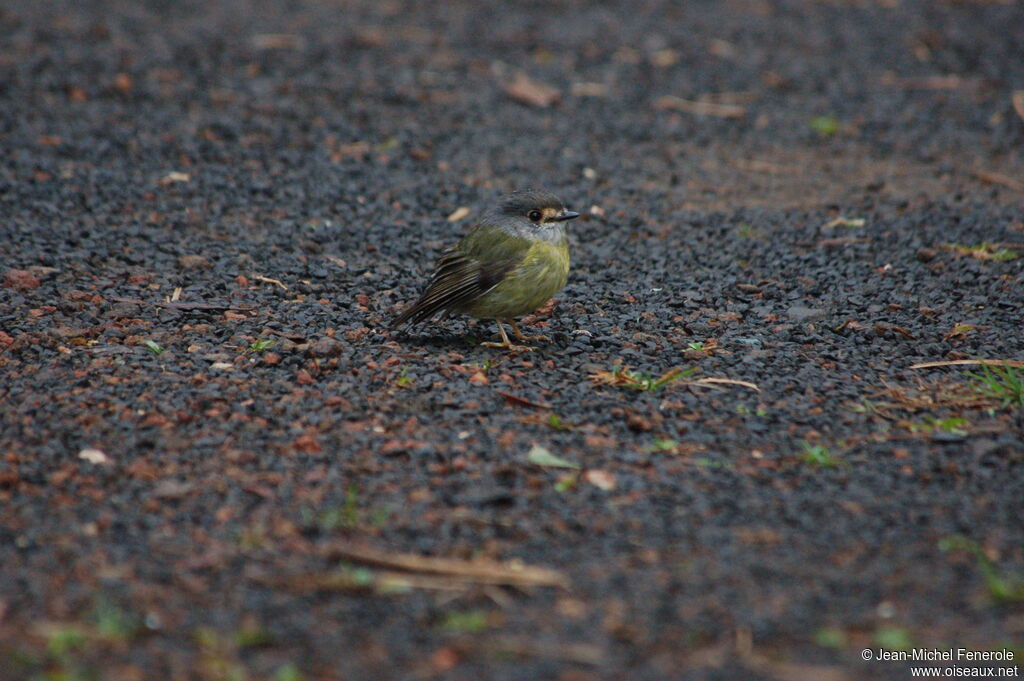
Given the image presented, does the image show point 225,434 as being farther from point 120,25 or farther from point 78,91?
point 120,25

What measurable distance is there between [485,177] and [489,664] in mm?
5783

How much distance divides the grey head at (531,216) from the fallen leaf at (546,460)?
1.83 meters

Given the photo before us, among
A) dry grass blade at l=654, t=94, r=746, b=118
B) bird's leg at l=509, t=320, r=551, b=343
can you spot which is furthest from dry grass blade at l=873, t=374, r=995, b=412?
dry grass blade at l=654, t=94, r=746, b=118

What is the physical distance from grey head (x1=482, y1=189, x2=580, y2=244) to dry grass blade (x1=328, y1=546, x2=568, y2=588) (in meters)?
2.66

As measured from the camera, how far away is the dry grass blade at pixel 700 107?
392 inches

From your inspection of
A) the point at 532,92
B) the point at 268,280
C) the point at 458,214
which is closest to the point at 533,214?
the point at 268,280

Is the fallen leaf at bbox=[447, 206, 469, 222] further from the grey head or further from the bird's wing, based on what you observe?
the bird's wing

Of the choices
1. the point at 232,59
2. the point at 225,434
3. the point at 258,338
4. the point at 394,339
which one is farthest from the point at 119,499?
the point at 232,59

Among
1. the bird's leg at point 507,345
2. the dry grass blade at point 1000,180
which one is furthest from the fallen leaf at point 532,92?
the bird's leg at point 507,345

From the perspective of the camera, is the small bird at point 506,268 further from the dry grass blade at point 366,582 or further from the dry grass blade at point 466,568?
the dry grass blade at point 366,582

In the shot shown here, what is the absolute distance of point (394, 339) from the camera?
19.3 ft

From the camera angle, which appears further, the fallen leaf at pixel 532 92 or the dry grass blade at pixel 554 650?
the fallen leaf at pixel 532 92

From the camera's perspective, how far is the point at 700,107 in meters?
10.1

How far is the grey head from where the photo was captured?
606cm
